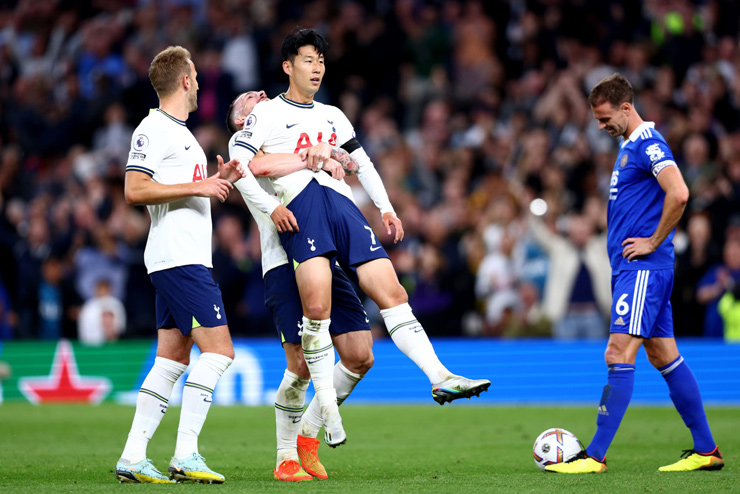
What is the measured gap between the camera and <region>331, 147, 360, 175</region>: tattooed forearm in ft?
22.1

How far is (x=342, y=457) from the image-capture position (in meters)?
7.95

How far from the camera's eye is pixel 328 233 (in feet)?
21.0

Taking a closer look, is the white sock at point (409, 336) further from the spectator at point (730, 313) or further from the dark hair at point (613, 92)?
the spectator at point (730, 313)

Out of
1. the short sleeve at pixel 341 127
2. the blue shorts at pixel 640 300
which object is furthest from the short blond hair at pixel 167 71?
the blue shorts at pixel 640 300

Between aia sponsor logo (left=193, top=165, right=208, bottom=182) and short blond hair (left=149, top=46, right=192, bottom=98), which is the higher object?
short blond hair (left=149, top=46, right=192, bottom=98)

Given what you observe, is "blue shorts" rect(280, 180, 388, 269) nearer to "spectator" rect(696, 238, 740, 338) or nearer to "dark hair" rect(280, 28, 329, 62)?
"dark hair" rect(280, 28, 329, 62)

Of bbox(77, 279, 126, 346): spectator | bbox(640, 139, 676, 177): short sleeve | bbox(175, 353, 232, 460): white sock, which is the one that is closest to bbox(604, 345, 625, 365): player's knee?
bbox(640, 139, 676, 177): short sleeve

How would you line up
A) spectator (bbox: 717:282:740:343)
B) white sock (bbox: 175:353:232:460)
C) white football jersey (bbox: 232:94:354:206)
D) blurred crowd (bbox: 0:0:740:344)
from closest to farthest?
white sock (bbox: 175:353:232:460), white football jersey (bbox: 232:94:354:206), spectator (bbox: 717:282:740:343), blurred crowd (bbox: 0:0:740:344)

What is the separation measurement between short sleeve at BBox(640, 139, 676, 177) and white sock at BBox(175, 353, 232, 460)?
3111mm

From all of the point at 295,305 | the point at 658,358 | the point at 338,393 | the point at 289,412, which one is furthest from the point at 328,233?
the point at 658,358

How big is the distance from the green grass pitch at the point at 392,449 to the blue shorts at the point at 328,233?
1.43 m

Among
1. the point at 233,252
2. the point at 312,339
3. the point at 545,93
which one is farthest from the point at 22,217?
the point at 312,339

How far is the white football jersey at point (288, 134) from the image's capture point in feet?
21.4

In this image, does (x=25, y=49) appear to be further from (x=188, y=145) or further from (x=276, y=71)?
(x=188, y=145)
